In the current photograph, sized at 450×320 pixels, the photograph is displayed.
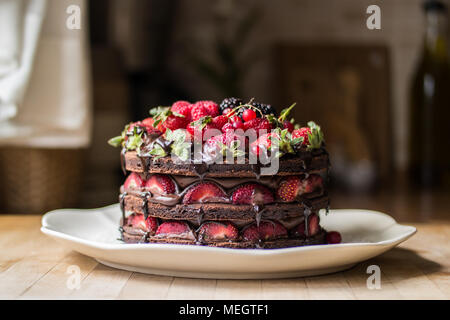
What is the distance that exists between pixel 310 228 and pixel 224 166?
0.72 ft

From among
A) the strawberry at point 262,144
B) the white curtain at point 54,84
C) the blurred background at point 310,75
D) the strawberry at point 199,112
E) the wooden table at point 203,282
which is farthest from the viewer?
the blurred background at point 310,75

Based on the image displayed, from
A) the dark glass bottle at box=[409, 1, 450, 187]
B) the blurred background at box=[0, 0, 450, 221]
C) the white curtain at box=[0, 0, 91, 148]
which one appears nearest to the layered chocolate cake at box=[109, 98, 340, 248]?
the white curtain at box=[0, 0, 91, 148]

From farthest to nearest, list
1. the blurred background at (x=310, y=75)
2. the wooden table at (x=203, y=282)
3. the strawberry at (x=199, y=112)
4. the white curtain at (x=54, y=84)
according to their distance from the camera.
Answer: the blurred background at (x=310, y=75) < the white curtain at (x=54, y=84) < the strawberry at (x=199, y=112) < the wooden table at (x=203, y=282)

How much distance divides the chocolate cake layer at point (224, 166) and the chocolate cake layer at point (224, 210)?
0.06 m

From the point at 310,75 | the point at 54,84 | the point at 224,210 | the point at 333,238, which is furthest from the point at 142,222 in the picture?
the point at 310,75

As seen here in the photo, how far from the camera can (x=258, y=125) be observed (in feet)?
3.60

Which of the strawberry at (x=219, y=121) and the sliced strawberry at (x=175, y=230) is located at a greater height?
the strawberry at (x=219, y=121)

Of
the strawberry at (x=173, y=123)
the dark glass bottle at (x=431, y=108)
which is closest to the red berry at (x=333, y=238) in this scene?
the strawberry at (x=173, y=123)

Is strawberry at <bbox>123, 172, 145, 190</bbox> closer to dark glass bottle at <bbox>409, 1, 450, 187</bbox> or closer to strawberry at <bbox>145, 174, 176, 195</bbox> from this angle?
strawberry at <bbox>145, 174, 176, 195</bbox>

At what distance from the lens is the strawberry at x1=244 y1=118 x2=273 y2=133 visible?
109 centimetres

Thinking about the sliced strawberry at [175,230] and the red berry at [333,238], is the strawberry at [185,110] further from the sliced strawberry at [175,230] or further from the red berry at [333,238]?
the red berry at [333,238]

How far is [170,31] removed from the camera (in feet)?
10.2

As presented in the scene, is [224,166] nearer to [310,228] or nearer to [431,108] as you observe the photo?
[310,228]

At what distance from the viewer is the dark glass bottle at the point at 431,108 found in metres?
2.79
